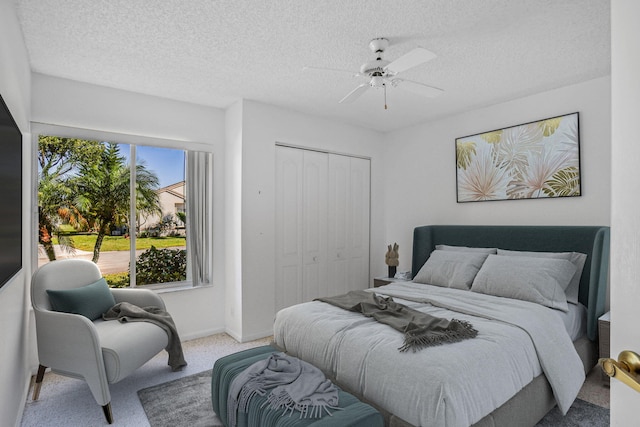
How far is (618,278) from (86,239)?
399 cm

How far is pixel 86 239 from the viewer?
138 inches

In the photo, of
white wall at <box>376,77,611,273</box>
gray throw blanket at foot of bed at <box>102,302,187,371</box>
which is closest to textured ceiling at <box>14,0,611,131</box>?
white wall at <box>376,77,611,273</box>

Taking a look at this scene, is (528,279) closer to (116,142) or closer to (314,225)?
(314,225)

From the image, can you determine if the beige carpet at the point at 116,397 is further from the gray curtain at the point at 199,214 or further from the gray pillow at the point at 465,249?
the gray pillow at the point at 465,249

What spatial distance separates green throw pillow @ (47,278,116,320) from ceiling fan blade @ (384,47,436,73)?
2.86 meters

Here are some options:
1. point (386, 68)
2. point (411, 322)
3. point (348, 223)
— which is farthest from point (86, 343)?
point (348, 223)

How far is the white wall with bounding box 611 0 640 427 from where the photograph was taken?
729 mm

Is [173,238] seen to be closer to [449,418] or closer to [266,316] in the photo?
[266,316]

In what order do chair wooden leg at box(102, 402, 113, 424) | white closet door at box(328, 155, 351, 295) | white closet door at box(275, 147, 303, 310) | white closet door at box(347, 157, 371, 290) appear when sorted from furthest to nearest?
white closet door at box(347, 157, 371, 290) < white closet door at box(328, 155, 351, 295) < white closet door at box(275, 147, 303, 310) < chair wooden leg at box(102, 402, 113, 424)

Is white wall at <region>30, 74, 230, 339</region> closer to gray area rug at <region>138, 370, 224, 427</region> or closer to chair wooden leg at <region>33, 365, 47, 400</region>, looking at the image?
gray area rug at <region>138, 370, 224, 427</region>

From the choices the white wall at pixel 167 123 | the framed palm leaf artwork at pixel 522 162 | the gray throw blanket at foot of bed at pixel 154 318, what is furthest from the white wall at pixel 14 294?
the framed palm leaf artwork at pixel 522 162

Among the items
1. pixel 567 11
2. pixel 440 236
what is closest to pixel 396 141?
pixel 440 236

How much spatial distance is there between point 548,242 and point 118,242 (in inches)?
167

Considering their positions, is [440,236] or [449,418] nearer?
[449,418]
